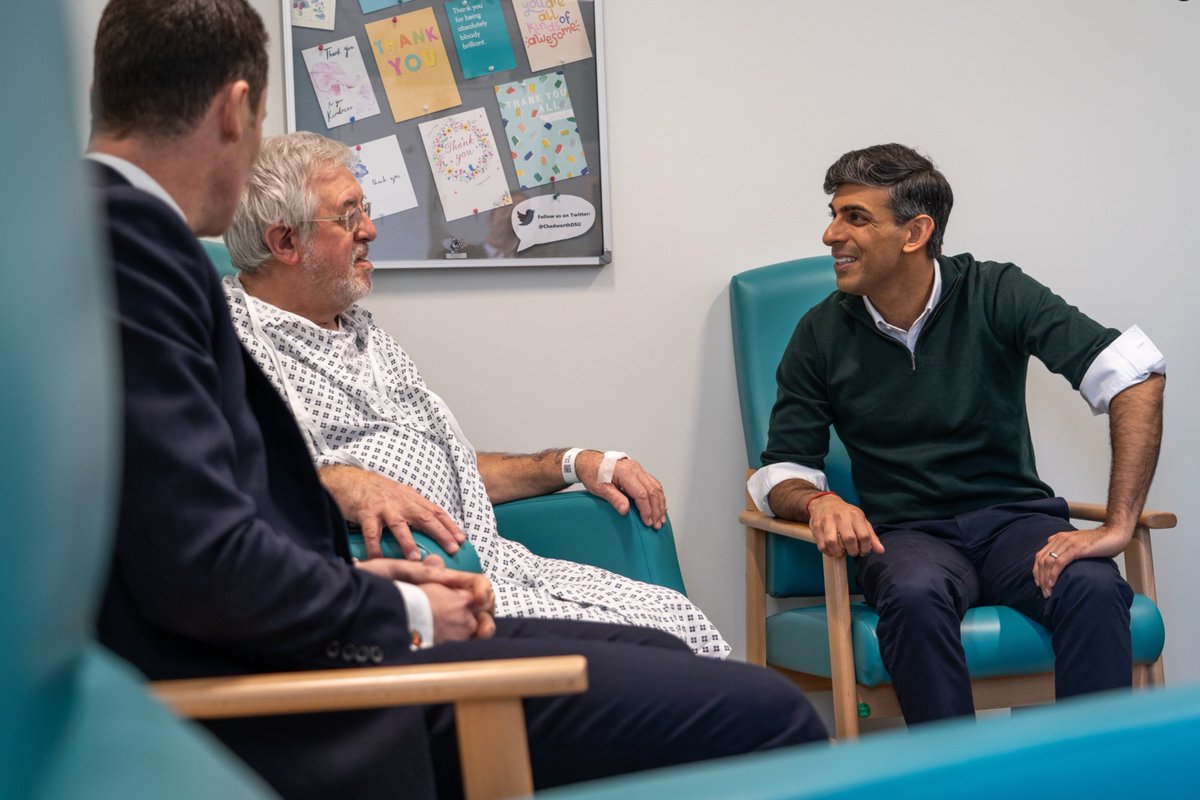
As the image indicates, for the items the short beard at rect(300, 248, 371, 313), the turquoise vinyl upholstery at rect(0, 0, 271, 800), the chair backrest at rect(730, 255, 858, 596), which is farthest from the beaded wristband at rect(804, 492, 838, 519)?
the turquoise vinyl upholstery at rect(0, 0, 271, 800)

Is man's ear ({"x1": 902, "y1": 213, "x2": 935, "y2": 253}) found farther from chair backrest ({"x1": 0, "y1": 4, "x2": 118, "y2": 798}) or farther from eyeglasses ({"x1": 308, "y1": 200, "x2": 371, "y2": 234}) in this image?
chair backrest ({"x1": 0, "y1": 4, "x2": 118, "y2": 798})

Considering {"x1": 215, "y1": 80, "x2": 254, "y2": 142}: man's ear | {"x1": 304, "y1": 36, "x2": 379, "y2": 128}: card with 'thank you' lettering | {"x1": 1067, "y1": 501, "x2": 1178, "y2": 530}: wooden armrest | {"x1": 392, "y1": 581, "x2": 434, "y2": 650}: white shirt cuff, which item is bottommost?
{"x1": 1067, "y1": 501, "x2": 1178, "y2": 530}: wooden armrest

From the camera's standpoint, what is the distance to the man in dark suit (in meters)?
0.97

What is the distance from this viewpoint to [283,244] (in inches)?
84.7

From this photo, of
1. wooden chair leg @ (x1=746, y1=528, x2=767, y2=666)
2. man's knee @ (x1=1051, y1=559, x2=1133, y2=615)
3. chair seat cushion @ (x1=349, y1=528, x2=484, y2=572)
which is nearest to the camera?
chair seat cushion @ (x1=349, y1=528, x2=484, y2=572)

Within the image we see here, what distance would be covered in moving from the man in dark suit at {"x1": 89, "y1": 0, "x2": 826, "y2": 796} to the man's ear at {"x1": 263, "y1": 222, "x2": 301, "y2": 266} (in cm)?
89

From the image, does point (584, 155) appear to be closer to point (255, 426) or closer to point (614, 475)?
point (614, 475)

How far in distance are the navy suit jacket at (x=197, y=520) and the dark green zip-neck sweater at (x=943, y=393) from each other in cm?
154

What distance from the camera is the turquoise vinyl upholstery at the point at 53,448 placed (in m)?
0.31

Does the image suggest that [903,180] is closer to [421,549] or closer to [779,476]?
[779,476]

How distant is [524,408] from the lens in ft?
9.31

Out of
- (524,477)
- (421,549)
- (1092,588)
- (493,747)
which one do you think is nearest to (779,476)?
(524,477)

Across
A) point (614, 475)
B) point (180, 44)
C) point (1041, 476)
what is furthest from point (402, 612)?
point (1041, 476)

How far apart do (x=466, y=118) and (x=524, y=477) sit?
92 centimetres
